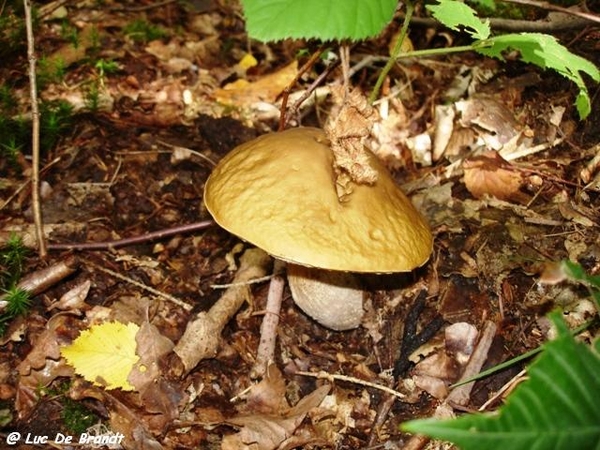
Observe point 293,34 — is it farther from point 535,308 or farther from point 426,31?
point 426,31

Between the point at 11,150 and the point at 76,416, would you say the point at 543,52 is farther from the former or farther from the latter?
the point at 11,150

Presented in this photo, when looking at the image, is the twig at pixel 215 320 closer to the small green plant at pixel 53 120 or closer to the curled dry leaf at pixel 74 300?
the curled dry leaf at pixel 74 300

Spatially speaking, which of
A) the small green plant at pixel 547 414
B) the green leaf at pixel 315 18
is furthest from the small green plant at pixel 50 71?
the small green plant at pixel 547 414

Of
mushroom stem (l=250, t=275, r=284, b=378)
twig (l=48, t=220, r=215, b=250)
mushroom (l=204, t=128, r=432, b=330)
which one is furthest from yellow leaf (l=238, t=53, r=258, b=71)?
mushroom stem (l=250, t=275, r=284, b=378)

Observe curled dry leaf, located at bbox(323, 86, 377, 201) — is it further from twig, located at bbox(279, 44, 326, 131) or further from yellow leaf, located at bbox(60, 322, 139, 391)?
yellow leaf, located at bbox(60, 322, 139, 391)

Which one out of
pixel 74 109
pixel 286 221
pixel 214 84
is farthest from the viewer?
pixel 214 84

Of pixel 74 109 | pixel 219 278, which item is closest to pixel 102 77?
pixel 74 109
